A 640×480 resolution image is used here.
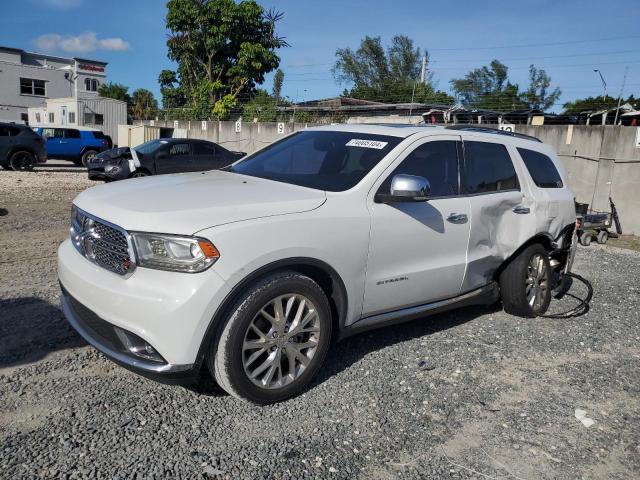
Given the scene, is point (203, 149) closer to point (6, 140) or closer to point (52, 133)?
point (6, 140)

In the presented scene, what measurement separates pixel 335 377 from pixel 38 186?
1250 centimetres

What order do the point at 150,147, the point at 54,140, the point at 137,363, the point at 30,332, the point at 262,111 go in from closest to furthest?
the point at 137,363, the point at 30,332, the point at 150,147, the point at 54,140, the point at 262,111

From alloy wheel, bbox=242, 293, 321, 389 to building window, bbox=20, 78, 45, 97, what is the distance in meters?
50.3

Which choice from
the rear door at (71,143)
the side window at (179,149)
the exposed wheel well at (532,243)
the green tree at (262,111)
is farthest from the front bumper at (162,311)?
the rear door at (71,143)

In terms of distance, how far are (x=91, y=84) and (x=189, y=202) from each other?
5432 cm

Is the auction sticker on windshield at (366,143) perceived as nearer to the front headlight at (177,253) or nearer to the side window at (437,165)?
the side window at (437,165)

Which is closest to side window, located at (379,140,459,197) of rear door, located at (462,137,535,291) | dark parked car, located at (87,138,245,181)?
A: rear door, located at (462,137,535,291)

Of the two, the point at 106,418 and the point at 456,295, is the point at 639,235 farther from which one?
the point at 106,418

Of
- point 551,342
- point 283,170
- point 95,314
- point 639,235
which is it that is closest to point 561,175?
point 551,342

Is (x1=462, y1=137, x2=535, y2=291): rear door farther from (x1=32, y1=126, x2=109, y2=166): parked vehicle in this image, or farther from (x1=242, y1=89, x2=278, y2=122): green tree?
(x1=32, y1=126, x2=109, y2=166): parked vehicle

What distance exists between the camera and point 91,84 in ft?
168

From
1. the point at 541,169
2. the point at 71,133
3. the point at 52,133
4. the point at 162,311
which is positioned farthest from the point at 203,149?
the point at 162,311

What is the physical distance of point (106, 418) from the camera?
308cm

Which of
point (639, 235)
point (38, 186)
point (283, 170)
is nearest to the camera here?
point (283, 170)
